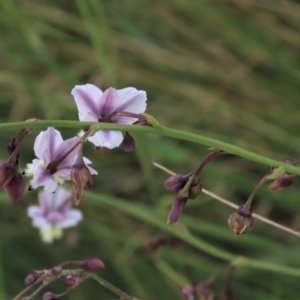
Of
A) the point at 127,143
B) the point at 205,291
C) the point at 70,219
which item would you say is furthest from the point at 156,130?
the point at 70,219

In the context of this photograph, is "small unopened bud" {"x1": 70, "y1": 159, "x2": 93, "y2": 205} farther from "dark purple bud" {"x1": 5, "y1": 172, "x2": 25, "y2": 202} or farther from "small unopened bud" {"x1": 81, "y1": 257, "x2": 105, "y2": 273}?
"small unopened bud" {"x1": 81, "y1": 257, "x2": 105, "y2": 273}

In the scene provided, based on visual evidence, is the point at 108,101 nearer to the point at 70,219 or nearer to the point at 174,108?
the point at 70,219

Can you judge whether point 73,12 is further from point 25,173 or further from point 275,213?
point 25,173

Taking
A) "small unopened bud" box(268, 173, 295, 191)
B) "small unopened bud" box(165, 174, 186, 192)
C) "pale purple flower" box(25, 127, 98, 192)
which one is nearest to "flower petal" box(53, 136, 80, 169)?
"pale purple flower" box(25, 127, 98, 192)

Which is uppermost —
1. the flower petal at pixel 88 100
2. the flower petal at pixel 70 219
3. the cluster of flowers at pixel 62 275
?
the flower petal at pixel 70 219

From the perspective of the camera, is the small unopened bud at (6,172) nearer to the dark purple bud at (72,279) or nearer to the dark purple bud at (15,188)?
the dark purple bud at (15,188)

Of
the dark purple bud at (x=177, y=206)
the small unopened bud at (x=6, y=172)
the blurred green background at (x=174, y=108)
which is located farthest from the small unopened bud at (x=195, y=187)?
the blurred green background at (x=174, y=108)
